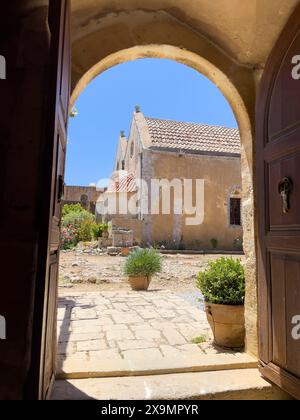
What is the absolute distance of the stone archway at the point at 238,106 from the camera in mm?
2957

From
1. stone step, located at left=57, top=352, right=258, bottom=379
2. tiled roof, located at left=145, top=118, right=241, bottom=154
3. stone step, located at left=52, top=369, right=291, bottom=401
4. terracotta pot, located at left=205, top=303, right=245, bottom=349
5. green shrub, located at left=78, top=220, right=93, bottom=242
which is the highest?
tiled roof, located at left=145, top=118, right=241, bottom=154

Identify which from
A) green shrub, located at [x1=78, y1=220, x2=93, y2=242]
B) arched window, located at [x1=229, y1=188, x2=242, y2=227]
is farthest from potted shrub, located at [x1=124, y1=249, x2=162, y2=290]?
arched window, located at [x1=229, y1=188, x2=242, y2=227]

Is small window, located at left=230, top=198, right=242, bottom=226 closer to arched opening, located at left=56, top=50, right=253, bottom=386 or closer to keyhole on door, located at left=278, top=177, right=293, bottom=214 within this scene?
arched opening, located at left=56, top=50, right=253, bottom=386

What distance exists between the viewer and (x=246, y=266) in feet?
10.3

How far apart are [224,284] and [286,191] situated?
58.0 inches

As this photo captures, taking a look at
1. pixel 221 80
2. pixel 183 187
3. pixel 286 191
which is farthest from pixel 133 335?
pixel 183 187

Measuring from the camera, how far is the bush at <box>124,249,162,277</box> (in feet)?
23.7

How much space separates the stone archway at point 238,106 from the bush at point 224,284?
27 centimetres

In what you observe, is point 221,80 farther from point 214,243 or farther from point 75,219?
point 75,219

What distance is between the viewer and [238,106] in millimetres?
3203

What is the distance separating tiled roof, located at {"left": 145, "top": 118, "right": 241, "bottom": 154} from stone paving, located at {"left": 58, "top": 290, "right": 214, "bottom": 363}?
1226cm

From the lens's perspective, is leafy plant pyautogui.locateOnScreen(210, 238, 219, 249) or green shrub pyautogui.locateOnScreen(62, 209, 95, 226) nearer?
green shrub pyautogui.locateOnScreen(62, 209, 95, 226)
